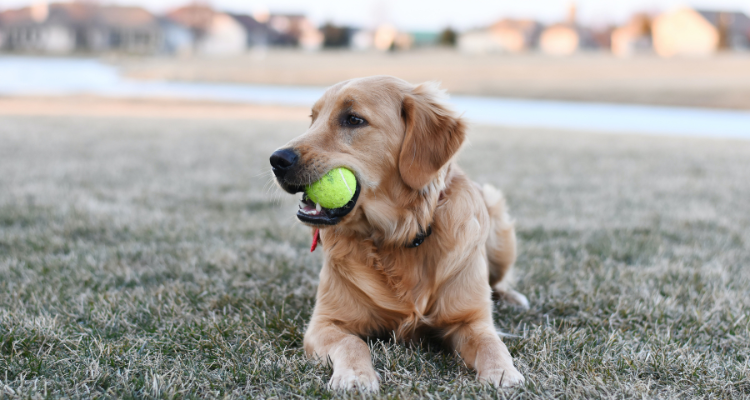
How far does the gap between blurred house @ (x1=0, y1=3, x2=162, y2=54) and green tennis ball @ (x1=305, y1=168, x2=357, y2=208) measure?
2502 inches

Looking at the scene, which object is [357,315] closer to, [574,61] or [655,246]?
[655,246]

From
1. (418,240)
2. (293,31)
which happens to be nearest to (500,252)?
(418,240)

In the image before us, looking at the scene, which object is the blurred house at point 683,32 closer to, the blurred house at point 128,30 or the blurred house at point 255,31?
the blurred house at point 255,31

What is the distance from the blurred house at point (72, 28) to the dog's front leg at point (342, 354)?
209ft

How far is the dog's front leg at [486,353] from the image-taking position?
7.12ft

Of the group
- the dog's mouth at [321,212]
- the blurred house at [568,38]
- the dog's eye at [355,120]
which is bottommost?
the dog's mouth at [321,212]


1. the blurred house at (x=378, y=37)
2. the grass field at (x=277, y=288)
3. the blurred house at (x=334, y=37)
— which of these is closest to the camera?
the grass field at (x=277, y=288)

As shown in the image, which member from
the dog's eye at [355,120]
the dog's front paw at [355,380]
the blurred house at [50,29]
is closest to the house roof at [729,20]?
the dog's eye at [355,120]

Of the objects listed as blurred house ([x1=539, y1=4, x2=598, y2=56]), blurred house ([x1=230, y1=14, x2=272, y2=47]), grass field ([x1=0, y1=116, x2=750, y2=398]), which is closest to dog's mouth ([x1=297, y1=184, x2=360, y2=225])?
grass field ([x1=0, y1=116, x2=750, y2=398])

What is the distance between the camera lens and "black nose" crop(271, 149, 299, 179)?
93.7 inches

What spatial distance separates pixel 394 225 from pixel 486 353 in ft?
2.25

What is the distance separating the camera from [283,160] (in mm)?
2385

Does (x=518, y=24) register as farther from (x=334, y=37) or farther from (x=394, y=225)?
(x=394, y=225)

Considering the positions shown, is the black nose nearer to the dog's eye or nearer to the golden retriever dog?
the golden retriever dog
